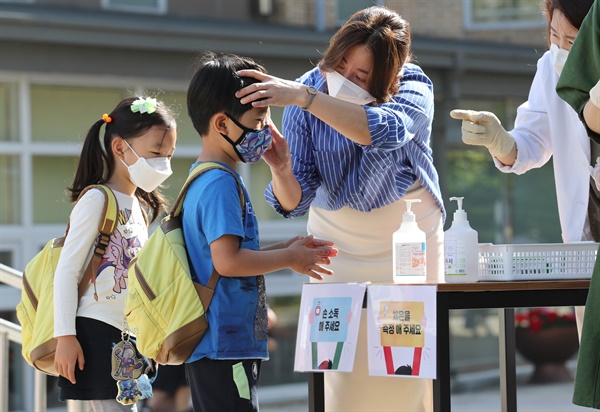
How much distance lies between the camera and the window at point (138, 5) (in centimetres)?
923

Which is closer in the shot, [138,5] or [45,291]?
[45,291]

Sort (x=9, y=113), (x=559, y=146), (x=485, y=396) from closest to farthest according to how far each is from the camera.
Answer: (x=559, y=146) < (x=9, y=113) < (x=485, y=396)

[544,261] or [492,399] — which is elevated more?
[544,261]

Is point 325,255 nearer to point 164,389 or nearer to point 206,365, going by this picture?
point 206,365

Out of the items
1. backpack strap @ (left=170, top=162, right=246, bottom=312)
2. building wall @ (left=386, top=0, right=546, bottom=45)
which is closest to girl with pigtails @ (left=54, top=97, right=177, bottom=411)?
backpack strap @ (left=170, top=162, right=246, bottom=312)

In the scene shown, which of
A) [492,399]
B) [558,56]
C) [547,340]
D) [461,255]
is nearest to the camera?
[461,255]

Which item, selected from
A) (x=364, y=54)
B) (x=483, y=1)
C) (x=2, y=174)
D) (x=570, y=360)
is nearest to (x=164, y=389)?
(x=2, y=174)

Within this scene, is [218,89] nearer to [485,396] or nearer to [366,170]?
[366,170]

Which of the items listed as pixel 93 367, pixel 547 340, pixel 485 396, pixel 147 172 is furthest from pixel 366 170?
pixel 547 340

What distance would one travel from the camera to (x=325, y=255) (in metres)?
2.76

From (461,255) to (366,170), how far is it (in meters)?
A: 0.46

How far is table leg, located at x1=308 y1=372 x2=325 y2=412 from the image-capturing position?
3053 millimetres

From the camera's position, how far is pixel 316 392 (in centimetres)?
306

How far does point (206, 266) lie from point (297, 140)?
0.69 meters
